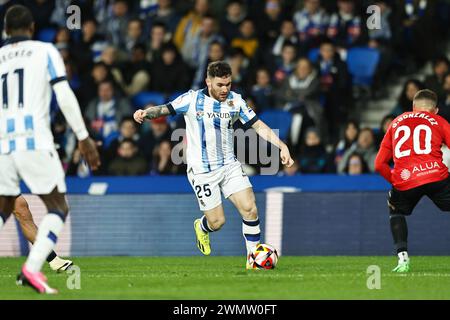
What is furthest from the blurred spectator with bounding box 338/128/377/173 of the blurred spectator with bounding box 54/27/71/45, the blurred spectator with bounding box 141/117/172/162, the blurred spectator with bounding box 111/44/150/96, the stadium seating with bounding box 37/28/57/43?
the stadium seating with bounding box 37/28/57/43

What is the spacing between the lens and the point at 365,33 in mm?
19828

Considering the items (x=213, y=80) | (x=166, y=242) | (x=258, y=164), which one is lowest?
(x=166, y=242)

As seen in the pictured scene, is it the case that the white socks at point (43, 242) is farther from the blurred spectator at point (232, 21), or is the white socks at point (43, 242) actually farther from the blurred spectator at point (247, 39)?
the blurred spectator at point (232, 21)

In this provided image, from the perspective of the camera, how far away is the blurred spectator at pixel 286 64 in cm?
1958

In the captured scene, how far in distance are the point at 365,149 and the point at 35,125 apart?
29.2ft

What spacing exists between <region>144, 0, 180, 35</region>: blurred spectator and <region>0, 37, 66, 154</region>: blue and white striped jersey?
39.5ft

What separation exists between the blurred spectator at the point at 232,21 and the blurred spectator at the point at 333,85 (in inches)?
86.8

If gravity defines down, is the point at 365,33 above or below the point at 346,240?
above

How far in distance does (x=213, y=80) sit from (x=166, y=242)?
14.6 feet

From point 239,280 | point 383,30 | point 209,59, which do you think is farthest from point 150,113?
point 383,30

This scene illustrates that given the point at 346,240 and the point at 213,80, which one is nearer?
the point at 213,80
